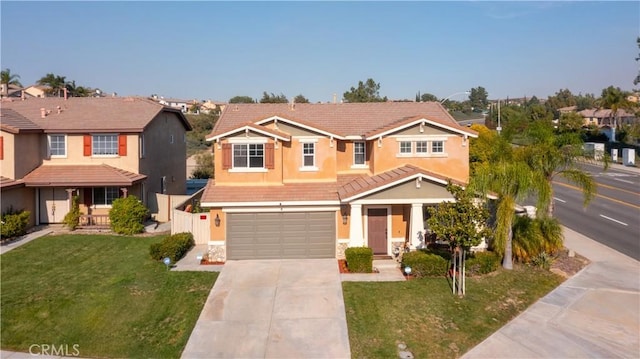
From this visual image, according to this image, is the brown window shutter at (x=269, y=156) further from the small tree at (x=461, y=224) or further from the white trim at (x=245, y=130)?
the small tree at (x=461, y=224)

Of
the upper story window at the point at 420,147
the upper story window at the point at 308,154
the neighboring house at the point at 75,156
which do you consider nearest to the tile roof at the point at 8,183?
the neighboring house at the point at 75,156

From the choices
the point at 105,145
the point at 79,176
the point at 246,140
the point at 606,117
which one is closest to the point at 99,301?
the point at 246,140

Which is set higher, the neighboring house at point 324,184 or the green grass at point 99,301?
the neighboring house at point 324,184

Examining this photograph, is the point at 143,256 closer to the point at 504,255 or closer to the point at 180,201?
the point at 180,201

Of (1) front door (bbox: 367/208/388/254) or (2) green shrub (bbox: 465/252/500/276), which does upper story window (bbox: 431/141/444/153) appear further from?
(2) green shrub (bbox: 465/252/500/276)

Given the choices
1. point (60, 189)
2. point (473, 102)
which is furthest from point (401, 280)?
point (473, 102)

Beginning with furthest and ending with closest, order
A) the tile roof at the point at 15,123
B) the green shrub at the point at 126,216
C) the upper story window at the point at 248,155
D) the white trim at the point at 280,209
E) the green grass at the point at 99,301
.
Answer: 1. the green shrub at the point at 126,216
2. the tile roof at the point at 15,123
3. the upper story window at the point at 248,155
4. the white trim at the point at 280,209
5. the green grass at the point at 99,301
